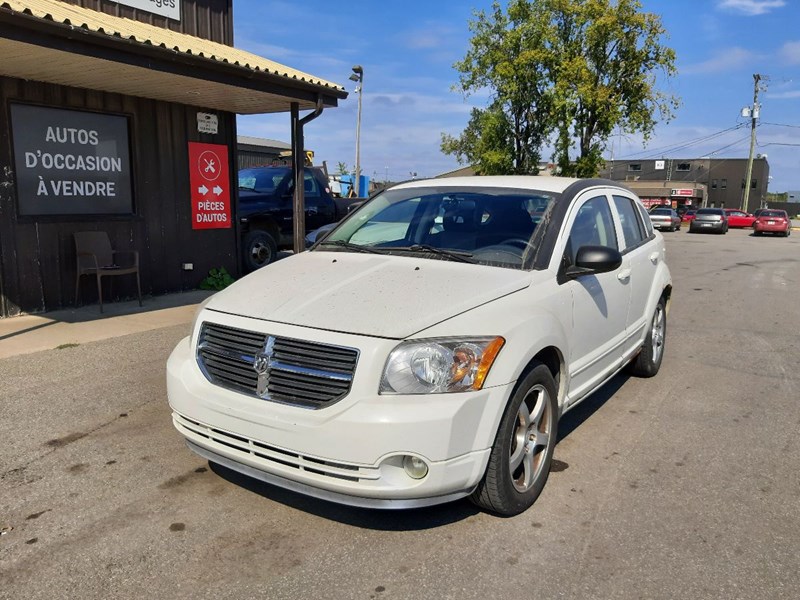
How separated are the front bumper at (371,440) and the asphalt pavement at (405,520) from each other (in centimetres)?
33

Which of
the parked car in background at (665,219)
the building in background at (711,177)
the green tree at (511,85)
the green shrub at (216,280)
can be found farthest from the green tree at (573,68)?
the building in background at (711,177)

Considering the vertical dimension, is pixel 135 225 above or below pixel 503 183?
below

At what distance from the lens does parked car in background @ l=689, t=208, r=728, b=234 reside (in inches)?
1383

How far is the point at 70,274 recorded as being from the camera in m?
8.27

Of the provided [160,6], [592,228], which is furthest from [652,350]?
[160,6]

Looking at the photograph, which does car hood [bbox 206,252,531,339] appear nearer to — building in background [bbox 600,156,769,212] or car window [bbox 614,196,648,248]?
car window [bbox 614,196,648,248]

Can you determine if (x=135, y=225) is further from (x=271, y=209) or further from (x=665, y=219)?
Answer: (x=665, y=219)

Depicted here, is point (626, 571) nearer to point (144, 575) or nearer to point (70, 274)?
point (144, 575)

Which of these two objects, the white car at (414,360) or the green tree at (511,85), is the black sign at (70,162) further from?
the green tree at (511,85)

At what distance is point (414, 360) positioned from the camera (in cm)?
282

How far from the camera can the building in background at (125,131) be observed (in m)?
6.82

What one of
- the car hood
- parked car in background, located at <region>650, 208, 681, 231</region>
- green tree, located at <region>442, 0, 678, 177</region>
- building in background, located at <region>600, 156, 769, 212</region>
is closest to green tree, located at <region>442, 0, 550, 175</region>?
green tree, located at <region>442, 0, 678, 177</region>

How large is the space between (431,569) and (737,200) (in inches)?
3277

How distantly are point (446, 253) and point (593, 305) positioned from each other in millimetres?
1019
